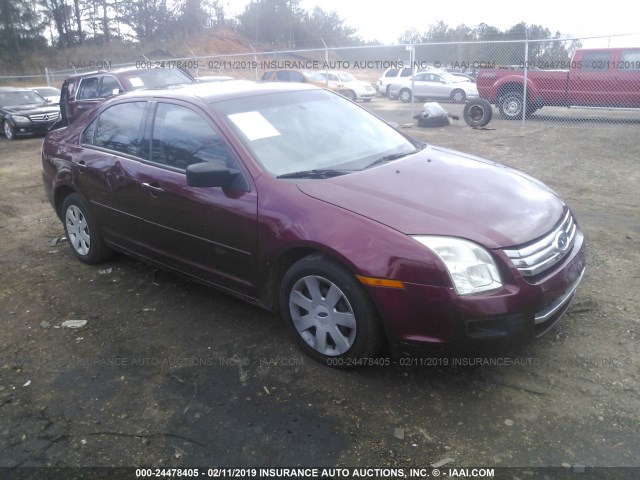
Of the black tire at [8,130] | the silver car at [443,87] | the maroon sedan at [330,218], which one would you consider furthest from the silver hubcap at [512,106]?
the black tire at [8,130]

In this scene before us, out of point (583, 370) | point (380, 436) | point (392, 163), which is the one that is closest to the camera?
point (380, 436)

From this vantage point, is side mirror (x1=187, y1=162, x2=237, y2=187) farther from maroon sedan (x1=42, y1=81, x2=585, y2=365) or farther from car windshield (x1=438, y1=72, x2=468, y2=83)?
car windshield (x1=438, y1=72, x2=468, y2=83)

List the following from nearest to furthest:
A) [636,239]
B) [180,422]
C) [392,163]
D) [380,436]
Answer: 1. [380,436]
2. [180,422]
3. [392,163]
4. [636,239]

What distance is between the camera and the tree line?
1834 inches

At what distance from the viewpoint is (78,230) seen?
5.02 metres

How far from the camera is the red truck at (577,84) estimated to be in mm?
12383

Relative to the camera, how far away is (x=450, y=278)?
2.64 metres

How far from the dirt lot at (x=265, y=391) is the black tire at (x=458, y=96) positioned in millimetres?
17507

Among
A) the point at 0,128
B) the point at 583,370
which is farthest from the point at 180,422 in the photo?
the point at 0,128

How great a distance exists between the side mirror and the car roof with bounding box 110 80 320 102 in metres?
0.70

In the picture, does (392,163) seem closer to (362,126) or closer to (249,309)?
(362,126)

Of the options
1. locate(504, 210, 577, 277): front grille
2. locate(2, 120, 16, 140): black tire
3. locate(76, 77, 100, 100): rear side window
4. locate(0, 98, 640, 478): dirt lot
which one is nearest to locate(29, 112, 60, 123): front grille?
locate(2, 120, 16, 140): black tire

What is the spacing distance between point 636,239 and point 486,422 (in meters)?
3.22

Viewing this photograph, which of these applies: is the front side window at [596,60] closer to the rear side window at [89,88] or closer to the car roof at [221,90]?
the car roof at [221,90]
